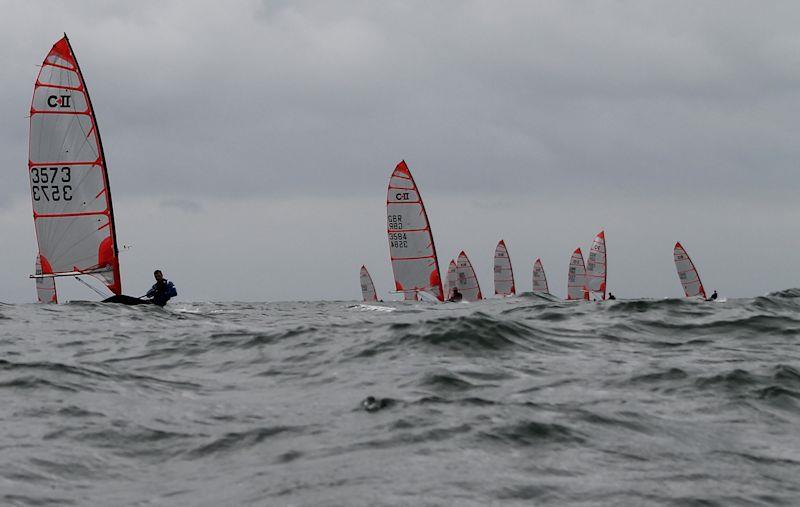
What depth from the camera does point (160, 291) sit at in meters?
24.8

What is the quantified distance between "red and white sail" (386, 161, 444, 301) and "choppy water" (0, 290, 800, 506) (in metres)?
27.2

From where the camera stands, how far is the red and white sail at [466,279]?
186ft

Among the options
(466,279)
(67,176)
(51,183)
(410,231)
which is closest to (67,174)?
(67,176)

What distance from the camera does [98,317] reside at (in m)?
19.9

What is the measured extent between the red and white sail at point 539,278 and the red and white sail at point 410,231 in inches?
1365

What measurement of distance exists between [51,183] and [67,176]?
499 mm

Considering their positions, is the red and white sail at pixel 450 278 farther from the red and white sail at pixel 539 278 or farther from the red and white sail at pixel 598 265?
the red and white sail at pixel 539 278

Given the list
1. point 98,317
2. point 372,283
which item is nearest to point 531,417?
point 98,317

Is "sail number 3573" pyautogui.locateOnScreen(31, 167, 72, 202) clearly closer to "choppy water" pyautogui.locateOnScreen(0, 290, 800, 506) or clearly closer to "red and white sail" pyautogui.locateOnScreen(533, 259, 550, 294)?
"choppy water" pyautogui.locateOnScreen(0, 290, 800, 506)

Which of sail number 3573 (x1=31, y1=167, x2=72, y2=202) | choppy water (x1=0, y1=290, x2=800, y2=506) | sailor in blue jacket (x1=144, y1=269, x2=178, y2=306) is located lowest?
choppy water (x1=0, y1=290, x2=800, y2=506)

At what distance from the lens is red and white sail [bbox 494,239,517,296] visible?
65938 millimetres

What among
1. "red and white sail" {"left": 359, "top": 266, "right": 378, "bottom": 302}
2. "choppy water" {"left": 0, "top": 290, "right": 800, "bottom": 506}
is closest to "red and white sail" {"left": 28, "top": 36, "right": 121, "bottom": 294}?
"choppy water" {"left": 0, "top": 290, "right": 800, "bottom": 506}

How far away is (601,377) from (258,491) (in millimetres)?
5652

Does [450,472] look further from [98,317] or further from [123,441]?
[98,317]
